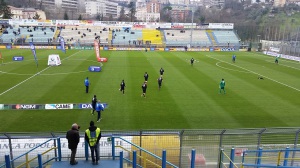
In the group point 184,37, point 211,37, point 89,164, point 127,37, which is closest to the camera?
point 89,164

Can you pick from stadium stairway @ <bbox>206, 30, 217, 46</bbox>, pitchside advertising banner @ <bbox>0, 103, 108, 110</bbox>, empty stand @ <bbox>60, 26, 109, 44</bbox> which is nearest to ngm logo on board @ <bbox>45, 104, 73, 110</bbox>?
pitchside advertising banner @ <bbox>0, 103, 108, 110</bbox>

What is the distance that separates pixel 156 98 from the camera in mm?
22656

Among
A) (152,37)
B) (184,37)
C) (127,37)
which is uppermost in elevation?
(184,37)

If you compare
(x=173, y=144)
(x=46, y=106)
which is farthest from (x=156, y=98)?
(x=173, y=144)

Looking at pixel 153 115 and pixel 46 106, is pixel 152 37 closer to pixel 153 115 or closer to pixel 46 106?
pixel 46 106

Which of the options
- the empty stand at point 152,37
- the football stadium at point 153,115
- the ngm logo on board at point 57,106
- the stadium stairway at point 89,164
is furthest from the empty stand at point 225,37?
the stadium stairway at point 89,164

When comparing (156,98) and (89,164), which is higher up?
(89,164)

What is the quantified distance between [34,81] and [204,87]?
17919 millimetres

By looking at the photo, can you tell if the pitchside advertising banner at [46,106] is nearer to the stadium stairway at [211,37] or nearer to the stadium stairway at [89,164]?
the stadium stairway at [89,164]

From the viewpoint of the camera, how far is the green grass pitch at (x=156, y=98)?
1709 centimetres

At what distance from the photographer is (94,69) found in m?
34.8

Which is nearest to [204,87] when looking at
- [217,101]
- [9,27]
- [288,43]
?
[217,101]

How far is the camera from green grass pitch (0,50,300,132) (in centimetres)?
1709

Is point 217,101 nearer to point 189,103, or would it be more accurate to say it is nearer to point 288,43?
point 189,103
